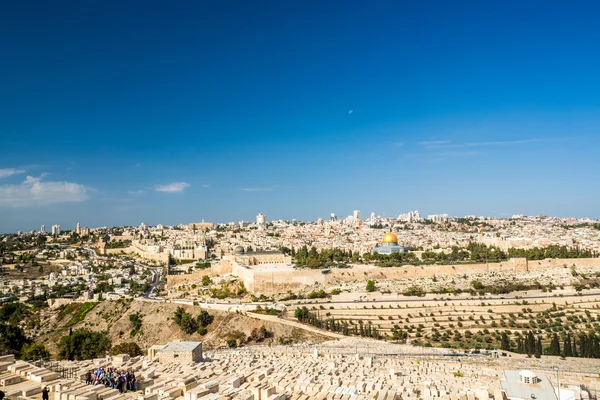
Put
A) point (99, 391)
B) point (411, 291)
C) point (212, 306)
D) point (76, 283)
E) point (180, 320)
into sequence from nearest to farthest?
point (99, 391), point (180, 320), point (212, 306), point (411, 291), point (76, 283)

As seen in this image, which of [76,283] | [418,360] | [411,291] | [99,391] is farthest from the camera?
[76,283]

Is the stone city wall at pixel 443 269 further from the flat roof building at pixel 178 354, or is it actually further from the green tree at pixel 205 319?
the flat roof building at pixel 178 354

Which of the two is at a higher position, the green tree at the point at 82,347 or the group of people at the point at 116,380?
the group of people at the point at 116,380

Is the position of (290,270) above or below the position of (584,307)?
above

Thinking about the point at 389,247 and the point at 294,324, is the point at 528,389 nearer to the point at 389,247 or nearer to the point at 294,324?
the point at 294,324

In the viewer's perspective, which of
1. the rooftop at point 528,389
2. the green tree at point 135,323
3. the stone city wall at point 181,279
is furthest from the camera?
the stone city wall at point 181,279

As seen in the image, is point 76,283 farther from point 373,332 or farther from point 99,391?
point 99,391

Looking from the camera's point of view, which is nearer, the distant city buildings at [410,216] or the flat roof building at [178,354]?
the flat roof building at [178,354]

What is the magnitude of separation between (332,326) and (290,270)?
10548 mm

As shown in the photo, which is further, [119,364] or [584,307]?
[584,307]

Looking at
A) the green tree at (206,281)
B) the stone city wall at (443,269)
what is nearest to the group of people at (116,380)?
Result: the stone city wall at (443,269)

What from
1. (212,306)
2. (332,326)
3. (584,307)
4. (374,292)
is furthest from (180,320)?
(584,307)

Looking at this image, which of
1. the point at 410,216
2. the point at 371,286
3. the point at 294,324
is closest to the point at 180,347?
the point at 294,324

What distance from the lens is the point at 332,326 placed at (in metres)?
24.3
